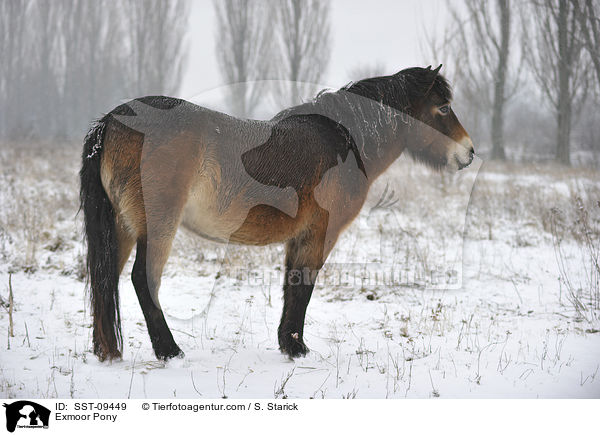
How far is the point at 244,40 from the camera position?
1146cm

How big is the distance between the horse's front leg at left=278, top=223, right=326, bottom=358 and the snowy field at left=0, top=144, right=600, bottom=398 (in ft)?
0.49

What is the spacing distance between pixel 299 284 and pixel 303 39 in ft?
32.9

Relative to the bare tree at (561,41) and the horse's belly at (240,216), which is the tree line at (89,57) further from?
the bare tree at (561,41)

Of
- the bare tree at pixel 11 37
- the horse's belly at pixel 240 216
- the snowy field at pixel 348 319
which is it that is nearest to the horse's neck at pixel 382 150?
the snowy field at pixel 348 319

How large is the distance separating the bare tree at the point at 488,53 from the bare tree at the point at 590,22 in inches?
89.1

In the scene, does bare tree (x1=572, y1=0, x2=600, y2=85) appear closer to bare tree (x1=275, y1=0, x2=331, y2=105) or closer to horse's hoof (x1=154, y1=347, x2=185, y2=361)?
horse's hoof (x1=154, y1=347, x2=185, y2=361)

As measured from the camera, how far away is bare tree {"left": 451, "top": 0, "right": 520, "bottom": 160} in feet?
23.0

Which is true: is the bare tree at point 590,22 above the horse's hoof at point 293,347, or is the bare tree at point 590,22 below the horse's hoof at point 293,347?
above

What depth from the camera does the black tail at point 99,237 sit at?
2.51m

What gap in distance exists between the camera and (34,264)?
4664 millimetres
